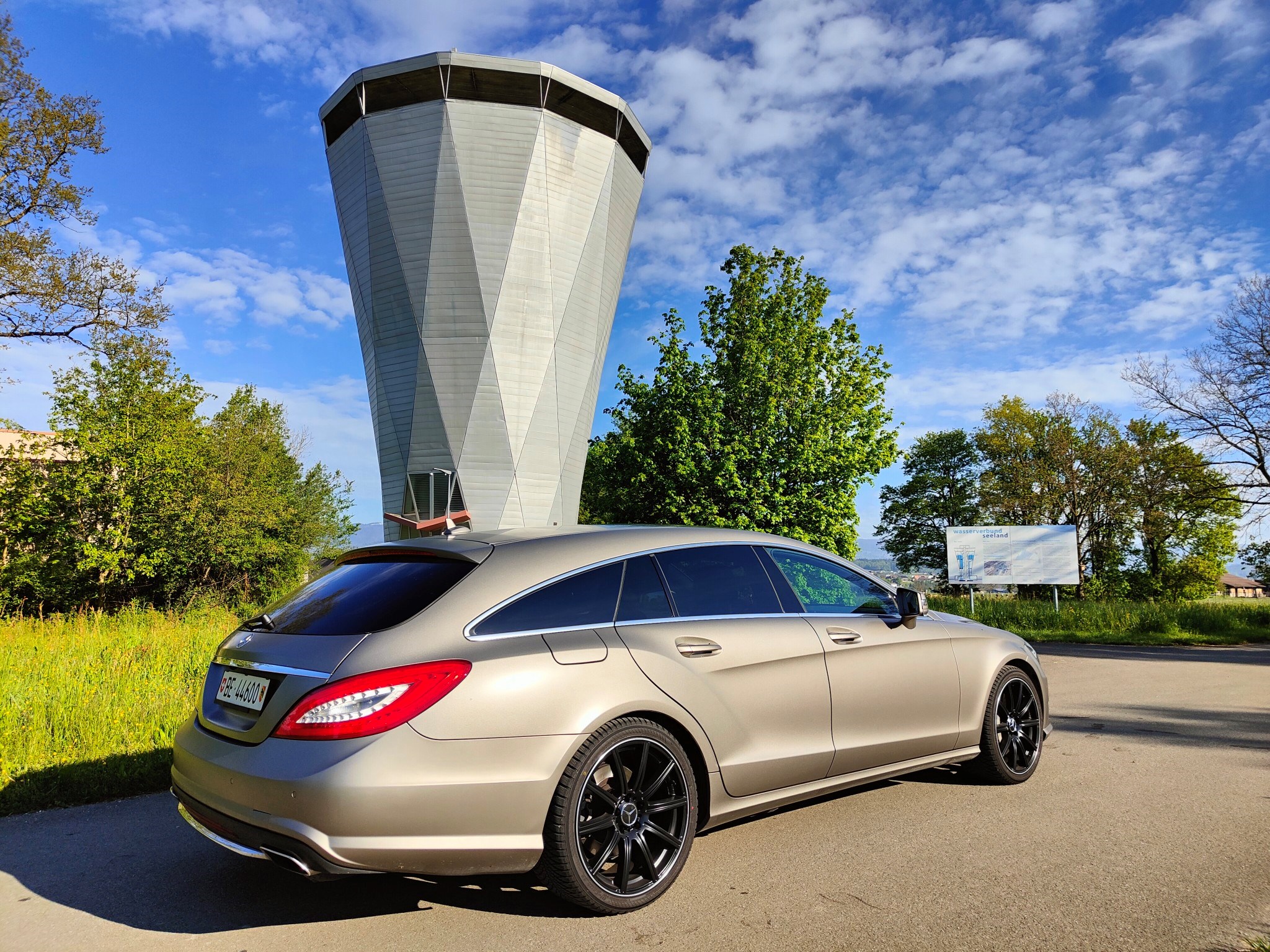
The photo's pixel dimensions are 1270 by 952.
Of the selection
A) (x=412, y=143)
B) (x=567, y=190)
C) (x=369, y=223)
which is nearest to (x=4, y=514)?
(x=369, y=223)

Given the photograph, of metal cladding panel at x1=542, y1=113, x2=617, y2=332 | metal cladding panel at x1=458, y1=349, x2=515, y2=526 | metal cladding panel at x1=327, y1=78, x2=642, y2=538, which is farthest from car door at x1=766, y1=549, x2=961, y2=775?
metal cladding panel at x1=542, y1=113, x2=617, y2=332

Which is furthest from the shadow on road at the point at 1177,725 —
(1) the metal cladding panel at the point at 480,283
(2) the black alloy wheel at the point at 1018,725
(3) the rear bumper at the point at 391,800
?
(1) the metal cladding panel at the point at 480,283

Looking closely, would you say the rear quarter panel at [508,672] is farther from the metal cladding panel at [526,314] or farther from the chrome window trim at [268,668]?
the metal cladding panel at [526,314]

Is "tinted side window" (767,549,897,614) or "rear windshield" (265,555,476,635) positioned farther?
"tinted side window" (767,549,897,614)

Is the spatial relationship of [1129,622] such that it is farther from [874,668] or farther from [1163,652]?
[874,668]

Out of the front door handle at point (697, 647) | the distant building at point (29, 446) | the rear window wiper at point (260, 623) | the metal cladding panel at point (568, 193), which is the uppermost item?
the metal cladding panel at point (568, 193)

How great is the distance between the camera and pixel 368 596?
10.2 ft

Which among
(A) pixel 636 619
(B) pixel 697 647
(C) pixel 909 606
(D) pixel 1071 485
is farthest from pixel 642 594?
(D) pixel 1071 485

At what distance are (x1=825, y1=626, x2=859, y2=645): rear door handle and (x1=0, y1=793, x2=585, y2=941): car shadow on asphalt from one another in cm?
177

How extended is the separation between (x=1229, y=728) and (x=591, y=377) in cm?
3186

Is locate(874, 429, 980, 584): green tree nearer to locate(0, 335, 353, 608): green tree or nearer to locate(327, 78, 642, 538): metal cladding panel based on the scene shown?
locate(327, 78, 642, 538): metal cladding panel

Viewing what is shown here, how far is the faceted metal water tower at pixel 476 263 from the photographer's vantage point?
33.8 metres

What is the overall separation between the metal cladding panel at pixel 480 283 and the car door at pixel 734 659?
100 feet

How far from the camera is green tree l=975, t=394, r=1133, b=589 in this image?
4409 cm
